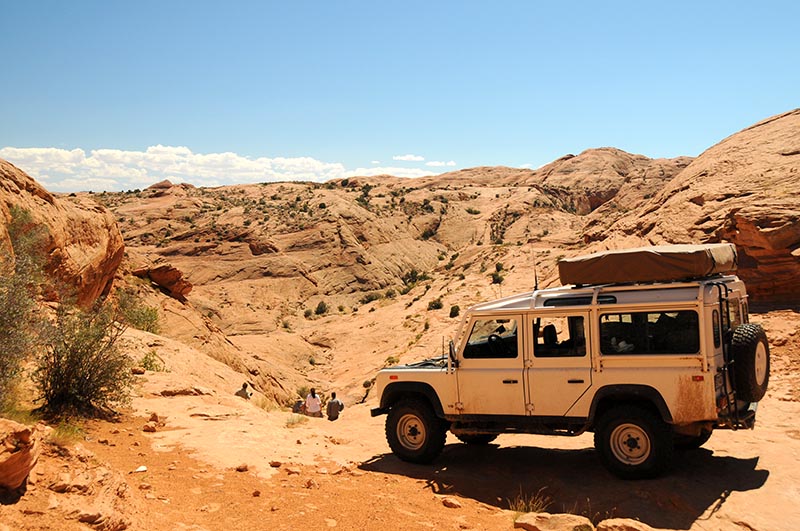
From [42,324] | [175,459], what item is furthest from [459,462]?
[42,324]

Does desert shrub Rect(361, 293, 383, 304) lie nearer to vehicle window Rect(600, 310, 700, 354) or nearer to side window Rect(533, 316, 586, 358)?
side window Rect(533, 316, 586, 358)

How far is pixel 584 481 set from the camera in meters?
8.15

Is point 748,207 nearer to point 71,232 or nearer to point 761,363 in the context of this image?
point 761,363

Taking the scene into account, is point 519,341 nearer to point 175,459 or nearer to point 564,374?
point 564,374

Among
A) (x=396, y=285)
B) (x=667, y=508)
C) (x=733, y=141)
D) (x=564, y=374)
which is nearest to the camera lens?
(x=667, y=508)

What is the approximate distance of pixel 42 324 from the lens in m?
9.24

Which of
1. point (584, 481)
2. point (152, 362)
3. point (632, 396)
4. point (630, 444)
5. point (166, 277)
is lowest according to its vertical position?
point (584, 481)

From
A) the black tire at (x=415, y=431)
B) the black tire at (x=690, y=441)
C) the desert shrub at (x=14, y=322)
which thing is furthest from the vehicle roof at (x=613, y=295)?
the desert shrub at (x=14, y=322)

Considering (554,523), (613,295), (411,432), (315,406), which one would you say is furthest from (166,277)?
(554,523)

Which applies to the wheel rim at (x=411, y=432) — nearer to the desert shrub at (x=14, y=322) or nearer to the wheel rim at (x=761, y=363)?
the wheel rim at (x=761, y=363)

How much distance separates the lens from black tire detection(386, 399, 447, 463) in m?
9.31

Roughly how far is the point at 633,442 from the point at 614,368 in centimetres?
93

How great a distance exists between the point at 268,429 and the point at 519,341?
17.0 ft

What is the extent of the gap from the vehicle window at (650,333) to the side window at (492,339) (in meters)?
1.19
